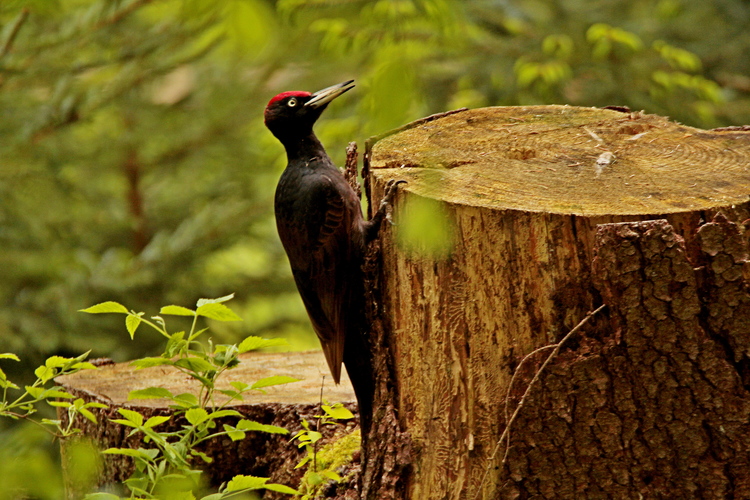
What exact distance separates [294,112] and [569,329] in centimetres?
149

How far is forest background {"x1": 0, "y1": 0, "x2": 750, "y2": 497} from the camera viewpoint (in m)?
4.62

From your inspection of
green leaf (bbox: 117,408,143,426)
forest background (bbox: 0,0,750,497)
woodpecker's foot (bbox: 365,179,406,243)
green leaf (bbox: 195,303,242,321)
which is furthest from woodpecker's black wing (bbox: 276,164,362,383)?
forest background (bbox: 0,0,750,497)

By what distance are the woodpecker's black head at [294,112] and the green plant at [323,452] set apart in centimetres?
108

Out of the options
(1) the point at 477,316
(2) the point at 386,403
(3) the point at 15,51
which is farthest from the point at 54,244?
(1) the point at 477,316

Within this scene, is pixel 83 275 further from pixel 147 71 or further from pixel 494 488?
pixel 494 488

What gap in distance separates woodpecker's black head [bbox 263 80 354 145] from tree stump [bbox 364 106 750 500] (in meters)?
0.72

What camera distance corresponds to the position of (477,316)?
216cm

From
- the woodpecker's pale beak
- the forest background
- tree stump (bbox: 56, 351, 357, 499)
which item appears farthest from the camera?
the forest background

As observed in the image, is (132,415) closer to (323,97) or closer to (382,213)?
(382,213)

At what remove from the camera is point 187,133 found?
561 centimetres

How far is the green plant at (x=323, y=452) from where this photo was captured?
2.77 metres

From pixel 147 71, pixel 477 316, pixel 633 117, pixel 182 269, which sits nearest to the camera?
pixel 477 316

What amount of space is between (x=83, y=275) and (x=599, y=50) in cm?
355

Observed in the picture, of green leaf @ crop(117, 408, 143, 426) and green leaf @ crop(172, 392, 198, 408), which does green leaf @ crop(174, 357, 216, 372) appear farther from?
green leaf @ crop(117, 408, 143, 426)
